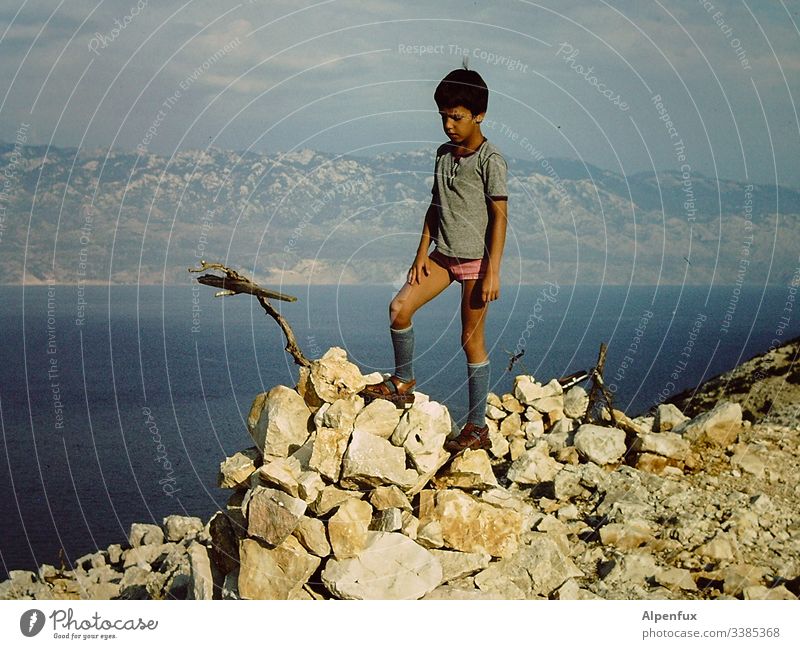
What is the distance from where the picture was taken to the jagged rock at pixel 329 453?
7.36 m

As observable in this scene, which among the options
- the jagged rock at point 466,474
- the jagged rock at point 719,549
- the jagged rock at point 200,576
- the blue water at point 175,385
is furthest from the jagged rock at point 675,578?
the jagged rock at point 200,576

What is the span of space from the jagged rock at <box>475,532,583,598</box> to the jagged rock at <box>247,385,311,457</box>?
2064mm

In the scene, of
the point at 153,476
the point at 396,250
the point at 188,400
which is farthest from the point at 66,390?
the point at 396,250

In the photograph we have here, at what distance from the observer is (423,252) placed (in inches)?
306

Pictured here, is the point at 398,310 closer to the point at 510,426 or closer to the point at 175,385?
the point at 510,426

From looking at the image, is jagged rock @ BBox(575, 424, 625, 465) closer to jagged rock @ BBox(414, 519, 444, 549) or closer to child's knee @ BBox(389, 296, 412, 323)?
jagged rock @ BBox(414, 519, 444, 549)

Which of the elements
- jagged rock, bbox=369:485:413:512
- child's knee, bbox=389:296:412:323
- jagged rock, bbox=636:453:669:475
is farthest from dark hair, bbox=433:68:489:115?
jagged rock, bbox=636:453:669:475

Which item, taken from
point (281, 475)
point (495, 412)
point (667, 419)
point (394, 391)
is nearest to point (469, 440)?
point (394, 391)

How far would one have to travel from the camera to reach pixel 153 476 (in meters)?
31.8

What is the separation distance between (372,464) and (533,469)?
2.65 m

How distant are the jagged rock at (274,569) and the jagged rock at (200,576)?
37 centimetres

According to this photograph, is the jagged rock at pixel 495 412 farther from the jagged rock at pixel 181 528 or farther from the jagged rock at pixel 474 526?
the jagged rock at pixel 181 528
